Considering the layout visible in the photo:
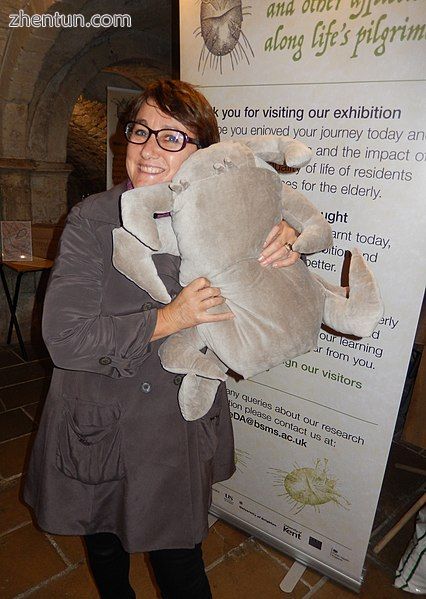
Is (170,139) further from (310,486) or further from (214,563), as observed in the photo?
(214,563)

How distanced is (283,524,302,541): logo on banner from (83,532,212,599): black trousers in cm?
61

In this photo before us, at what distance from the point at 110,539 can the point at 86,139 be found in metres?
6.61

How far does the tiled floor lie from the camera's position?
1.75 meters

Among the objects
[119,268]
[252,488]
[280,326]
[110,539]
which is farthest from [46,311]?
[252,488]

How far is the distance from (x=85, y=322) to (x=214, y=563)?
1.46 m

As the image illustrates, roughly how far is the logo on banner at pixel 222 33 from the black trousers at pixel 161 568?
63.3 inches

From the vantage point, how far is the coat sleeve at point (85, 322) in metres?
0.97

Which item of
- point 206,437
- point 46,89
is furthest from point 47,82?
point 206,437

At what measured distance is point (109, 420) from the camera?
1111 mm

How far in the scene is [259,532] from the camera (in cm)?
193

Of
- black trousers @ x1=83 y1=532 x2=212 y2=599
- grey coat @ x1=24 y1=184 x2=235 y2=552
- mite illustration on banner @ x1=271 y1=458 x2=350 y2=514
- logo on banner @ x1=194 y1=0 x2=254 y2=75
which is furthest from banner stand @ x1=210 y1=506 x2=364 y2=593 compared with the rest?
logo on banner @ x1=194 y1=0 x2=254 y2=75

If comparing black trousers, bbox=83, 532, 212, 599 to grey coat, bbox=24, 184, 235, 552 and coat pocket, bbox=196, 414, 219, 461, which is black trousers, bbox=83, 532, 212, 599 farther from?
coat pocket, bbox=196, 414, 219, 461

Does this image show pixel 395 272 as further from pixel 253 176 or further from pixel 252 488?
pixel 252 488

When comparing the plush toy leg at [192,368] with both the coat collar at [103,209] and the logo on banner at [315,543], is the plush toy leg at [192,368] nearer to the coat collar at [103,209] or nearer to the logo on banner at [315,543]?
the coat collar at [103,209]
